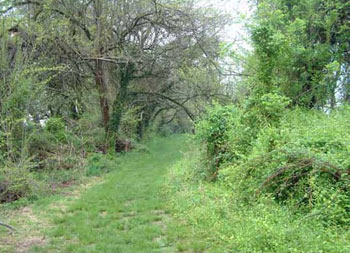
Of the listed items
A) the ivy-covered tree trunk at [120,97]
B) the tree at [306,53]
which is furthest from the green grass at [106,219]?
the ivy-covered tree trunk at [120,97]

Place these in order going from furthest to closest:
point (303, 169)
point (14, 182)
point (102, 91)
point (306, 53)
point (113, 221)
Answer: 1. point (102, 91)
2. point (306, 53)
3. point (14, 182)
4. point (113, 221)
5. point (303, 169)

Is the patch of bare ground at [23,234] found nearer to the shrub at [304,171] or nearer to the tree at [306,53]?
the shrub at [304,171]

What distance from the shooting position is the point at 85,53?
13.0 m

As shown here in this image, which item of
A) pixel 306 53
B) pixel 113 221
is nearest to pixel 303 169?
pixel 113 221

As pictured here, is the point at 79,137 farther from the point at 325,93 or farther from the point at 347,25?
the point at 347,25

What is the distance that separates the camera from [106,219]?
21.7 ft

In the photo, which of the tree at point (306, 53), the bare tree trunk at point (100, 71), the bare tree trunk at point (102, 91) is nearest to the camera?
the tree at point (306, 53)

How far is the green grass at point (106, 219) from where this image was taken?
519 cm

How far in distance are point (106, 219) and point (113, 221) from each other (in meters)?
0.18

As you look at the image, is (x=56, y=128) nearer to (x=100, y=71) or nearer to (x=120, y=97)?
(x=100, y=71)

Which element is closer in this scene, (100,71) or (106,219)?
(106,219)

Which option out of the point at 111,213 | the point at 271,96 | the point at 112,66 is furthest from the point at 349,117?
the point at 112,66

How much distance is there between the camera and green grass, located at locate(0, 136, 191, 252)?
519cm

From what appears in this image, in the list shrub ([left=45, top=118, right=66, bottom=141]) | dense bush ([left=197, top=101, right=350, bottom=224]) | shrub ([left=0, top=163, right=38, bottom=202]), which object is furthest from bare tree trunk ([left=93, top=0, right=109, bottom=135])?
dense bush ([left=197, top=101, right=350, bottom=224])
